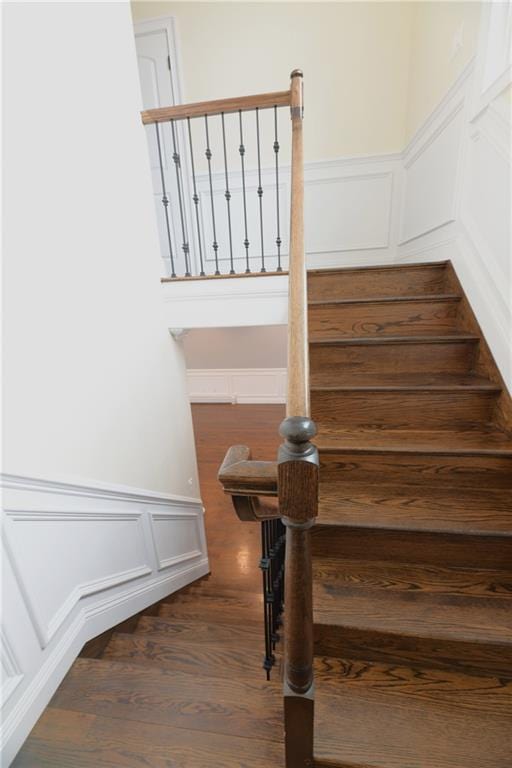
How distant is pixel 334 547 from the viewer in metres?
1.27

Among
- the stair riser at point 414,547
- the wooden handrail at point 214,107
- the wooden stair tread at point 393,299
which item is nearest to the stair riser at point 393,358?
the wooden stair tread at point 393,299

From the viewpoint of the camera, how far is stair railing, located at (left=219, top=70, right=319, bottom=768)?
1.69ft

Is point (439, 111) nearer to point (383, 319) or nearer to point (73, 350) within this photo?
point (383, 319)

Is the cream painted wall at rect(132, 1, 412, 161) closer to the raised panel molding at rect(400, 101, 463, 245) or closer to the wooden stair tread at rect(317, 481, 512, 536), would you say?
the raised panel molding at rect(400, 101, 463, 245)

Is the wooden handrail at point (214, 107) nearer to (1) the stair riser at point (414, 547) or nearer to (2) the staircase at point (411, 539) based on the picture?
(2) the staircase at point (411, 539)

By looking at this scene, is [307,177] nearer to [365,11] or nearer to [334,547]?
[365,11]

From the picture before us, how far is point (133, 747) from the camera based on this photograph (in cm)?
98

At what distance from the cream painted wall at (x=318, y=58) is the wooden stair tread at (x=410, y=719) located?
11.7ft

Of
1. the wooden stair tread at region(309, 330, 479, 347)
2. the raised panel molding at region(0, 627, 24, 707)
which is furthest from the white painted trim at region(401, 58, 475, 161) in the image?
the raised panel molding at region(0, 627, 24, 707)

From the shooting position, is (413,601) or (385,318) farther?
(385,318)

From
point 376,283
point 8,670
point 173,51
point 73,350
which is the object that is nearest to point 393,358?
point 376,283

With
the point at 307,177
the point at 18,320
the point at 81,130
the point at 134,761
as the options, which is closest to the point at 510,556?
the point at 134,761

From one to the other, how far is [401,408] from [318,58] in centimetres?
317

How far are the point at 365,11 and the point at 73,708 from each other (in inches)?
181
